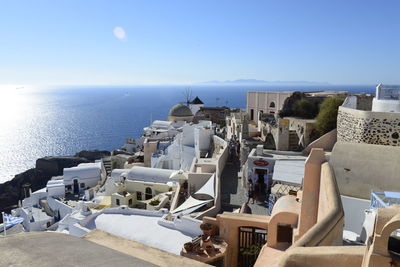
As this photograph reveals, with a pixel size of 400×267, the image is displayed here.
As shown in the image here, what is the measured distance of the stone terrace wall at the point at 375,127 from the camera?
42.5 ft

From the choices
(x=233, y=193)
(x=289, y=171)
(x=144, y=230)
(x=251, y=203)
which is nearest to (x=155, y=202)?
(x=233, y=193)

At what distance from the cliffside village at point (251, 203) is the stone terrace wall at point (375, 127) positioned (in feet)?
0.13

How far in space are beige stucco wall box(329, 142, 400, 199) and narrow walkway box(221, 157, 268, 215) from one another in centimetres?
326

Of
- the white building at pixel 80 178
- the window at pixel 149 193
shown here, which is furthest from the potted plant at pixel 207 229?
the white building at pixel 80 178

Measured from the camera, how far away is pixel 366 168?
11.5m

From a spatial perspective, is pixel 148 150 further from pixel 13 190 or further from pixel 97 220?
pixel 13 190

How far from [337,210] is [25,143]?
8584cm

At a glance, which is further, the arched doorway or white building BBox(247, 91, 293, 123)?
white building BBox(247, 91, 293, 123)

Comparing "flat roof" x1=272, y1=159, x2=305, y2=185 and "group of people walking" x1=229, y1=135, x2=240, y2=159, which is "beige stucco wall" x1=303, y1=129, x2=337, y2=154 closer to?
"flat roof" x1=272, y1=159, x2=305, y2=185

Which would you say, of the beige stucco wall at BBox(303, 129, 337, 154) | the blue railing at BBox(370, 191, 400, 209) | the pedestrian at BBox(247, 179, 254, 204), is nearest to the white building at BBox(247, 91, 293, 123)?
the beige stucco wall at BBox(303, 129, 337, 154)

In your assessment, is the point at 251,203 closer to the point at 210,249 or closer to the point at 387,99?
the point at 210,249

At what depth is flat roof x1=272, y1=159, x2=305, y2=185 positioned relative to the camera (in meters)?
12.7

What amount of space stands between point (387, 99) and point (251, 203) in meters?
7.62

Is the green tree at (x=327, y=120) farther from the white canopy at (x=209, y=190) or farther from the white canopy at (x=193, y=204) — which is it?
the white canopy at (x=193, y=204)
